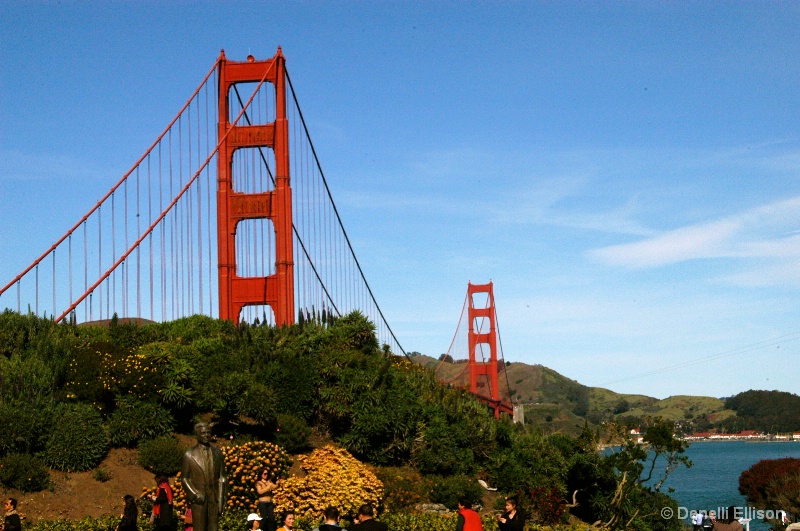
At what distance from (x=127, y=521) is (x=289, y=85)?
86.5 ft

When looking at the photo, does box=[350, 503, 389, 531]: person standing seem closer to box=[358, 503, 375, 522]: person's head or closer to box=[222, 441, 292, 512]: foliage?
box=[358, 503, 375, 522]: person's head

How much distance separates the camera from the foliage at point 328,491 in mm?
21531

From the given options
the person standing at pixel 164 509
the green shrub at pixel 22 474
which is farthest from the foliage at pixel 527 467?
the person standing at pixel 164 509

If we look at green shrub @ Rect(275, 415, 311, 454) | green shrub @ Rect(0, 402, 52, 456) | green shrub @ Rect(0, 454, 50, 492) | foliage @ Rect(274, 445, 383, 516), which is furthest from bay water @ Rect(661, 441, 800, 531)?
green shrub @ Rect(0, 454, 50, 492)

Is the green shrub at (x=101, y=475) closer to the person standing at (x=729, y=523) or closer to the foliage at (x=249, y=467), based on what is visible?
the foliage at (x=249, y=467)

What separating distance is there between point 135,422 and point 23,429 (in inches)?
107

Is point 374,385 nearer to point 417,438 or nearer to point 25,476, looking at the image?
point 417,438

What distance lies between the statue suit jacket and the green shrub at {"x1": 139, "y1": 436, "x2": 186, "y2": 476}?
10.4 m

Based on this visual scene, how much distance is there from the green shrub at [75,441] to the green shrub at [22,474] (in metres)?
0.91

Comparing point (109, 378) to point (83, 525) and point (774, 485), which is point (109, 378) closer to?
point (83, 525)

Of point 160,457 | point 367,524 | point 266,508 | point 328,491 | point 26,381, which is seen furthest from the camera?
point 26,381

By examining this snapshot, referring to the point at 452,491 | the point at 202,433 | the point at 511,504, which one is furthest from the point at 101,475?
the point at 511,504

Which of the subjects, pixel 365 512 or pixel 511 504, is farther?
pixel 511 504

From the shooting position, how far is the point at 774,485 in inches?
1759
